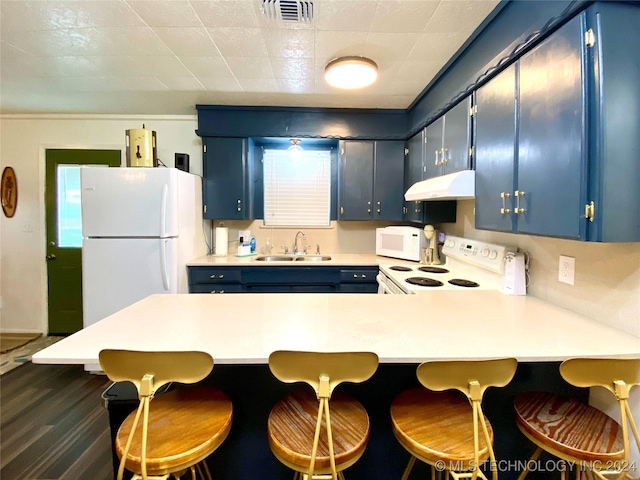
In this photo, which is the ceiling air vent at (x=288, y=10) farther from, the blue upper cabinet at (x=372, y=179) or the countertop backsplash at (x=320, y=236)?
the countertop backsplash at (x=320, y=236)

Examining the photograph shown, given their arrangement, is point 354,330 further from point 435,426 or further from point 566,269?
point 566,269

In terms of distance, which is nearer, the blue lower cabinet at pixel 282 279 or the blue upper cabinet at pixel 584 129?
the blue upper cabinet at pixel 584 129

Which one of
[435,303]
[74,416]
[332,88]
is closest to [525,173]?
[435,303]

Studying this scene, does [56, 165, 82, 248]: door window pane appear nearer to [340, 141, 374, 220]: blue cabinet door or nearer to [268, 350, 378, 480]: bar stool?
A: [340, 141, 374, 220]: blue cabinet door

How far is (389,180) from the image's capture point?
3.19 metres

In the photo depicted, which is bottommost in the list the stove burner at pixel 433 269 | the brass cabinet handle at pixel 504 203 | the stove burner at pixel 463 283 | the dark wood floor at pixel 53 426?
the dark wood floor at pixel 53 426

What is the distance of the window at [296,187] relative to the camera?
11.5 ft

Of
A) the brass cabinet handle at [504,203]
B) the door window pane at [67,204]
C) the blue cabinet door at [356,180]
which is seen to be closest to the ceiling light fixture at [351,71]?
the blue cabinet door at [356,180]

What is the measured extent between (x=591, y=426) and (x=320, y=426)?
3.08ft

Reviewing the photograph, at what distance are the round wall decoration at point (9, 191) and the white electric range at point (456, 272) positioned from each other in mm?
4191

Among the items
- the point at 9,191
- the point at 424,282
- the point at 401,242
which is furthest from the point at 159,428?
the point at 9,191

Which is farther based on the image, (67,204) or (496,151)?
(67,204)

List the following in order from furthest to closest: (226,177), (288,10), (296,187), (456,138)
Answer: (296,187) < (226,177) < (456,138) < (288,10)

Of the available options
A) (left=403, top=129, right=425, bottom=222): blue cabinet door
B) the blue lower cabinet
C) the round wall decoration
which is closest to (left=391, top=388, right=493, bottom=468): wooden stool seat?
the blue lower cabinet
